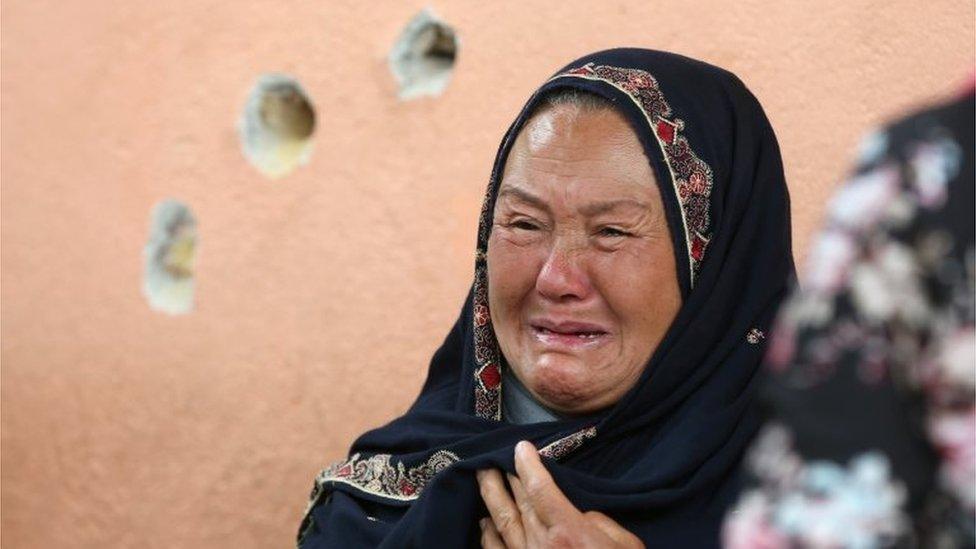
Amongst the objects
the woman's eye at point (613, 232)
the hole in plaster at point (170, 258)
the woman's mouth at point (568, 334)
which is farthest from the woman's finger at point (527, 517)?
the hole in plaster at point (170, 258)

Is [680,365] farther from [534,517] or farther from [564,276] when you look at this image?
[534,517]

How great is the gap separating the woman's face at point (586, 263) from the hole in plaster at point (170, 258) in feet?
5.17

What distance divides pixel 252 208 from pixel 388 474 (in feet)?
4.22

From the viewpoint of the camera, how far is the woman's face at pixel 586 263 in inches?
99.3

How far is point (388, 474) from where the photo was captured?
9.00 ft

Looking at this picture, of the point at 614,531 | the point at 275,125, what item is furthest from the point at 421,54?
the point at 614,531

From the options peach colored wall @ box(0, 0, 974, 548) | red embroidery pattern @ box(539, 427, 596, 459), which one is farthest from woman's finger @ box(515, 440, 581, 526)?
peach colored wall @ box(0, 0, 974, 548)

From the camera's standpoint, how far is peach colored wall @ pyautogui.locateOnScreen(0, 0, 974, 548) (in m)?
3.12

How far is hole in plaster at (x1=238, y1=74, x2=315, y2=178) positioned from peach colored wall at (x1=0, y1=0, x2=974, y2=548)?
0.10ft

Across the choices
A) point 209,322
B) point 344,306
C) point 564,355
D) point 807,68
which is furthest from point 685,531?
point 209,322

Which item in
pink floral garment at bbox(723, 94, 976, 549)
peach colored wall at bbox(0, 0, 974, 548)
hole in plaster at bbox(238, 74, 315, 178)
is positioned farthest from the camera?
hole in plaster at bbox(238, 74, 315, 178)

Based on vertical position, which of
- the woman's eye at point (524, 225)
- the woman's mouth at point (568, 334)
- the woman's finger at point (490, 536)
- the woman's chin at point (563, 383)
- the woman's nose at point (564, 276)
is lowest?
the woman's finger at point (490, 536)

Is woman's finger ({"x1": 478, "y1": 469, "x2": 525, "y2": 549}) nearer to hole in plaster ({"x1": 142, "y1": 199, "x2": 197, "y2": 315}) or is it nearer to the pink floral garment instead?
the pink floral garment

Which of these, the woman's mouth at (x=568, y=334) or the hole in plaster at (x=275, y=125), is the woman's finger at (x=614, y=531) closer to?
the woman's mouth at (x=568, y=334)
